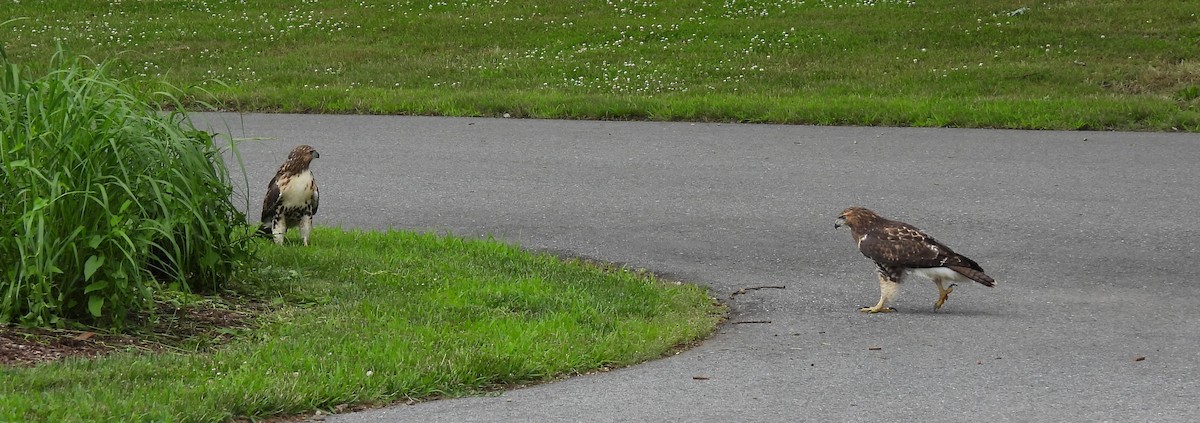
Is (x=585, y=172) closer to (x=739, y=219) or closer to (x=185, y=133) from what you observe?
(x=739, y=219)

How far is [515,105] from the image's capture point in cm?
1378

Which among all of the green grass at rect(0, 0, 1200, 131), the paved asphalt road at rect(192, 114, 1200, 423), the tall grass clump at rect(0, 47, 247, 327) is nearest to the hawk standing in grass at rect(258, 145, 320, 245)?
the paved asphalt road at rect(192, 114, 1200, 423)

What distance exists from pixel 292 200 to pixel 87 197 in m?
2.17

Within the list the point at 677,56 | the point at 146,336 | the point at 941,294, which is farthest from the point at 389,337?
the point at 677,56

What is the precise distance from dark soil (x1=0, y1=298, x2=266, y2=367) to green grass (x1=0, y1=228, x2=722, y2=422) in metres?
0.15

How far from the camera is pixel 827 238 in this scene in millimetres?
8930

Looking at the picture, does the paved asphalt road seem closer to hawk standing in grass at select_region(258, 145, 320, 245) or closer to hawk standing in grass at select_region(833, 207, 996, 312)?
hawk standing in grass at select_region(833, 207, 996, 312)

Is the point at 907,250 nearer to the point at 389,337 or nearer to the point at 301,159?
the point at 389,337

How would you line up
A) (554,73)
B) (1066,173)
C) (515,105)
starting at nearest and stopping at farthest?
(1066,173)
(515,105)
(554,73)

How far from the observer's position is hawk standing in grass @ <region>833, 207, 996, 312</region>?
23.0 feet

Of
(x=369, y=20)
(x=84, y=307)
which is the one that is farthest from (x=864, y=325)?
(x=369, y=20)

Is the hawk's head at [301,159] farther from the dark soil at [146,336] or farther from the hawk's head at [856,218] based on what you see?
the hawk's head at [856,218]

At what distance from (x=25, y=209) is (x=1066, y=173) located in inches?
296

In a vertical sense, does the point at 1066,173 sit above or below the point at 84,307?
below
